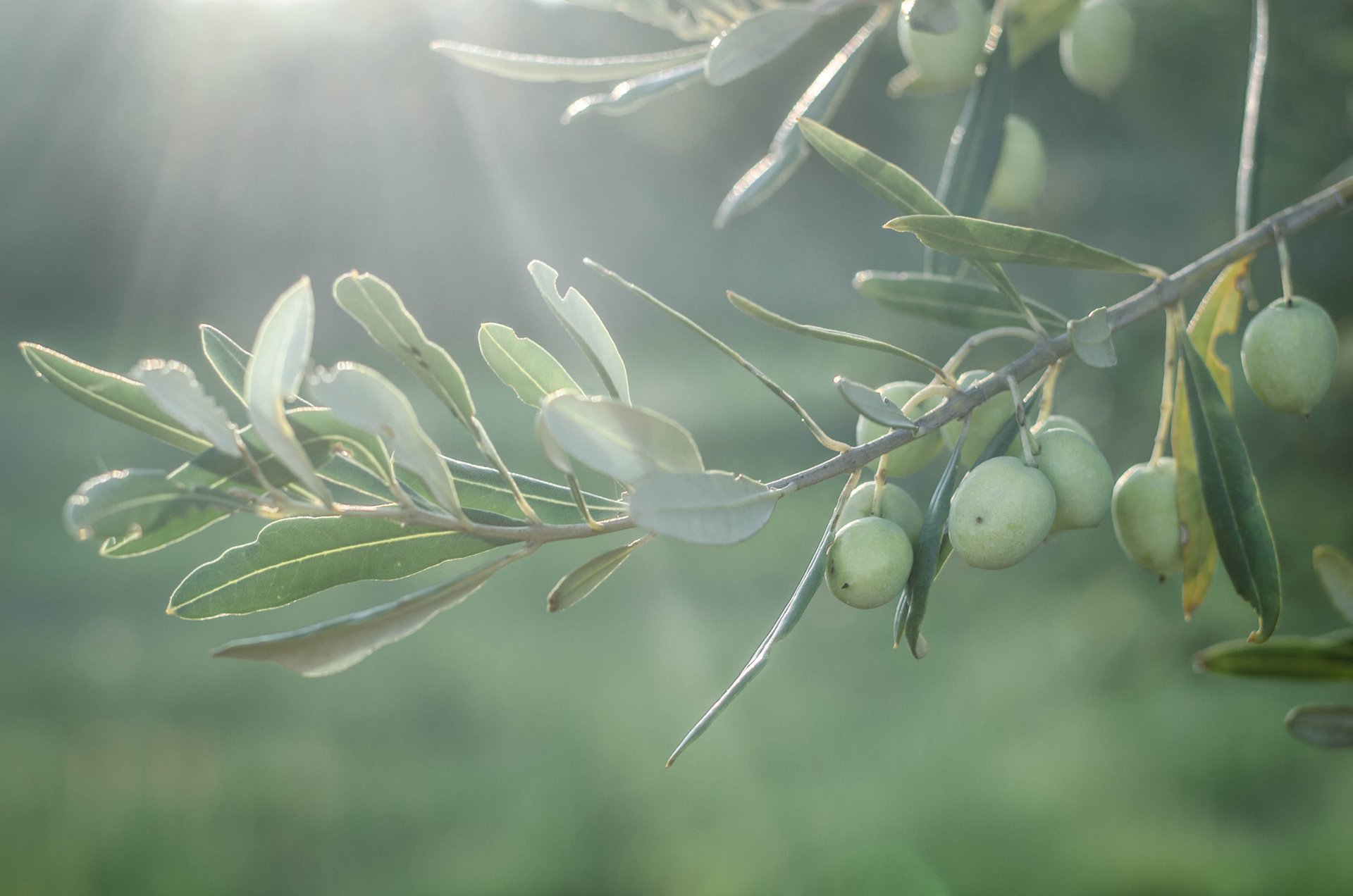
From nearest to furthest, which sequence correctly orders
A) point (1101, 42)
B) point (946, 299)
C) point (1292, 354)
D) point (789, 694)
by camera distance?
point (1292, 354), point (946, 299), point (1101, 42), point (789, 694)

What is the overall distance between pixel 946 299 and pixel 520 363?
362mm

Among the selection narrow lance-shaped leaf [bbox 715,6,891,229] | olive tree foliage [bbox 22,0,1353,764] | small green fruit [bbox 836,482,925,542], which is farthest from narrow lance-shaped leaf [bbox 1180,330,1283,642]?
narrow lance-shaped leaf [bbox 715,6,891,229]

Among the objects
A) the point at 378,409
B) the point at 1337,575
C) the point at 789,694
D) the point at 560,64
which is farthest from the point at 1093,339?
the point at 789,694

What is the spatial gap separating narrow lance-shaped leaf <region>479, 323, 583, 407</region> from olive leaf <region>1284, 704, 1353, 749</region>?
54 cm

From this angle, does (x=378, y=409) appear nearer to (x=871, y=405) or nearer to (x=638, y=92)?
(x=871, y=405)

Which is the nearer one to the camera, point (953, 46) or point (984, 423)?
point (984, 423)

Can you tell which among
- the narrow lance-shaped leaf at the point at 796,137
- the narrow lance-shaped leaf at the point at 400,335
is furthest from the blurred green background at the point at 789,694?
the narrow lance-shaped leaf at the point at 796,137

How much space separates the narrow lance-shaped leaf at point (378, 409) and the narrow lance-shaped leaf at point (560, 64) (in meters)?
0.43

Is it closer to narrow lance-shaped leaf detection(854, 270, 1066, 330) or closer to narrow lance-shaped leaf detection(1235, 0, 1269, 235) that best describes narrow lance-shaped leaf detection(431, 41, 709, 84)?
narrow lance-shaped leaf detection(854, 270, 1066, 330)

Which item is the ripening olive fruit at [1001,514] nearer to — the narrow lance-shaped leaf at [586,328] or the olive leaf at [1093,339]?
the olive leaf at [1093,339]

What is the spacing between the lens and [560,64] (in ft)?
2.89

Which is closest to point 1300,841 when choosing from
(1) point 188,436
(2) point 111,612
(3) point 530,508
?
(3) point 530,508

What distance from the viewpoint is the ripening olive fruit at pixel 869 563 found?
0.59m

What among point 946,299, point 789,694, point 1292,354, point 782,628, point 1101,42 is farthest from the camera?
point 789,694
